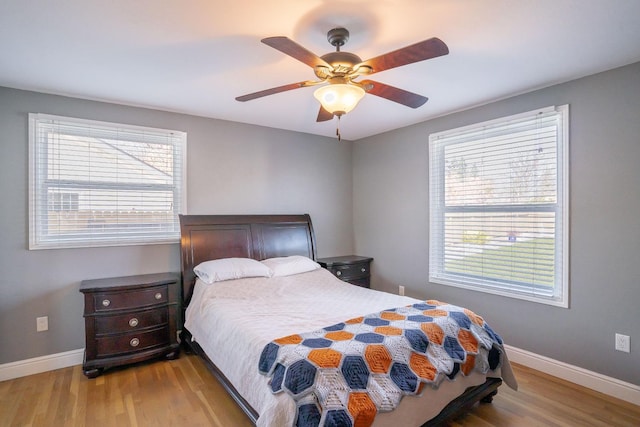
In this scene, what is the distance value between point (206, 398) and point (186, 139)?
2530 mm

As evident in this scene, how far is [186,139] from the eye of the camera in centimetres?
350

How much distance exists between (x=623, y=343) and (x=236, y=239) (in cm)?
352

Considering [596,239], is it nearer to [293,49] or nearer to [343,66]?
[343,66]

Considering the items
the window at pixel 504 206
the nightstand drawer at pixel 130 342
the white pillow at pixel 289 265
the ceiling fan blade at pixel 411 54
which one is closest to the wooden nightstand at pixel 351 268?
the white pillow at pixel 289 265

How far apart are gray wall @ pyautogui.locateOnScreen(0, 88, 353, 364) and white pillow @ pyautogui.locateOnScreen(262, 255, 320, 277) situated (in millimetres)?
744

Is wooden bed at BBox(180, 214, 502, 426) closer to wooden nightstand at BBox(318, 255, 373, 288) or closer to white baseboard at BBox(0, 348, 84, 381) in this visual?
wooden nightstand at BBox(318, 255, 373, 288)

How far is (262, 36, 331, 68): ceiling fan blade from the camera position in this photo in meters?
1.53

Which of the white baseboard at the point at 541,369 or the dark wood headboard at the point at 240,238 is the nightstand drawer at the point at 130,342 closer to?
the dark wood headboard at the point at 240,238

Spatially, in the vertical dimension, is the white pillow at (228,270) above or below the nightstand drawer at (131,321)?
above

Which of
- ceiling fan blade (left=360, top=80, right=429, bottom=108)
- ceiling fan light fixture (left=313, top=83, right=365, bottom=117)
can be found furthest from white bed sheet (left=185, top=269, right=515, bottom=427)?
ceiling fan blade (left=360, top=80, right=429, bottom=108)

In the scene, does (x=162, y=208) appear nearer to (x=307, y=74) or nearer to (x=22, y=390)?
(x=22, y=390)

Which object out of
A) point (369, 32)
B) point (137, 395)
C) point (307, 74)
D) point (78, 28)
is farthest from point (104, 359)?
point (369, 32)

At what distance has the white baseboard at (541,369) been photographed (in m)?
2.40

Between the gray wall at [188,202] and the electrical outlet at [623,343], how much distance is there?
305cm
